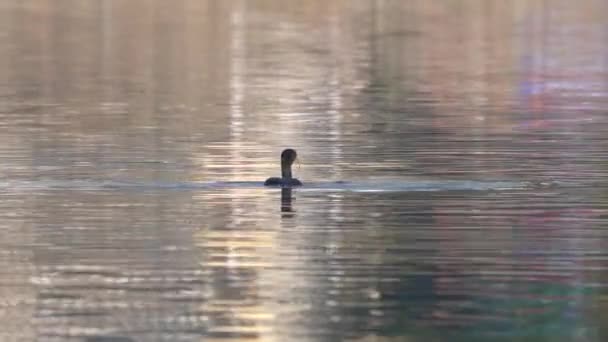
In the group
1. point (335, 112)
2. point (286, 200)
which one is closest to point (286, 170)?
point (286, 200)

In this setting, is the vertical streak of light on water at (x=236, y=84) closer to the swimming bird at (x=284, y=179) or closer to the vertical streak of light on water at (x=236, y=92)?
the vertical streak of light on water at (x=236, y=92)

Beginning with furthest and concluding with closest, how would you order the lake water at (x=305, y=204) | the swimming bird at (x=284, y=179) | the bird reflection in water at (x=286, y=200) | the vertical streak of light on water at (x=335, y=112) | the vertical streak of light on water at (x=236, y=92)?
the vertical streak of light on water at (x=236, y=92), the swimming bird at (x=284, y=179), the vertical streak of light on water at (x=335, y=112), the bird reflection in water at (x=286, y=200), the lake water at (x=305, y=204)

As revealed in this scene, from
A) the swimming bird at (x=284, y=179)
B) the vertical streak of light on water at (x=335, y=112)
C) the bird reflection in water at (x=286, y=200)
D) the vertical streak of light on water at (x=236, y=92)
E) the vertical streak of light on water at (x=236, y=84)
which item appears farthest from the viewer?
the vertical streak of light on water at (x=236, y=84)

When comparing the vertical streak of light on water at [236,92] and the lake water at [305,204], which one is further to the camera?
the vertical streak of light on water at [236,92]

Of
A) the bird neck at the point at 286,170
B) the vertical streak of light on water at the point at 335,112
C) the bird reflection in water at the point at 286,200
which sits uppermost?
the bird neck at the point at 286,170

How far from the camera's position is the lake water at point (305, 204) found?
18547 millimetres

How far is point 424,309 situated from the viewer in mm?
18641

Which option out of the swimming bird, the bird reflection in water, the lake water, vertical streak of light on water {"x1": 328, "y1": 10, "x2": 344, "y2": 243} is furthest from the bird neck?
vertical streak of light on water {"x1": 328, "y1": 10, "x2": 344, "y2": 243}

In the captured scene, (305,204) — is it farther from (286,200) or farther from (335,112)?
(335,112)

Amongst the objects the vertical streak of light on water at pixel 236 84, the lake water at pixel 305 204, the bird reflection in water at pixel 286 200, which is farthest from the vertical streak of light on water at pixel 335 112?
the vertical streak of light on water at pixel 236 84

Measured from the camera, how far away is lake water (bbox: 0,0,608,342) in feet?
60.8

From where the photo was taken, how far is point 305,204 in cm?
2672

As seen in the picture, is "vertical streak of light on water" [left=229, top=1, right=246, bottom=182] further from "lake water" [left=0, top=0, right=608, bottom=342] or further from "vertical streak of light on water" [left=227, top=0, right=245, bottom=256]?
"lake water" [left=0, top=0, right=608, bottom=342]

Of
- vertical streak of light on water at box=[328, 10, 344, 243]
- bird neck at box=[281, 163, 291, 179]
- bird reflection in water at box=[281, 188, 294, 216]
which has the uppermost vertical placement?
bird neck at box=[281, 163, 291, 179]
